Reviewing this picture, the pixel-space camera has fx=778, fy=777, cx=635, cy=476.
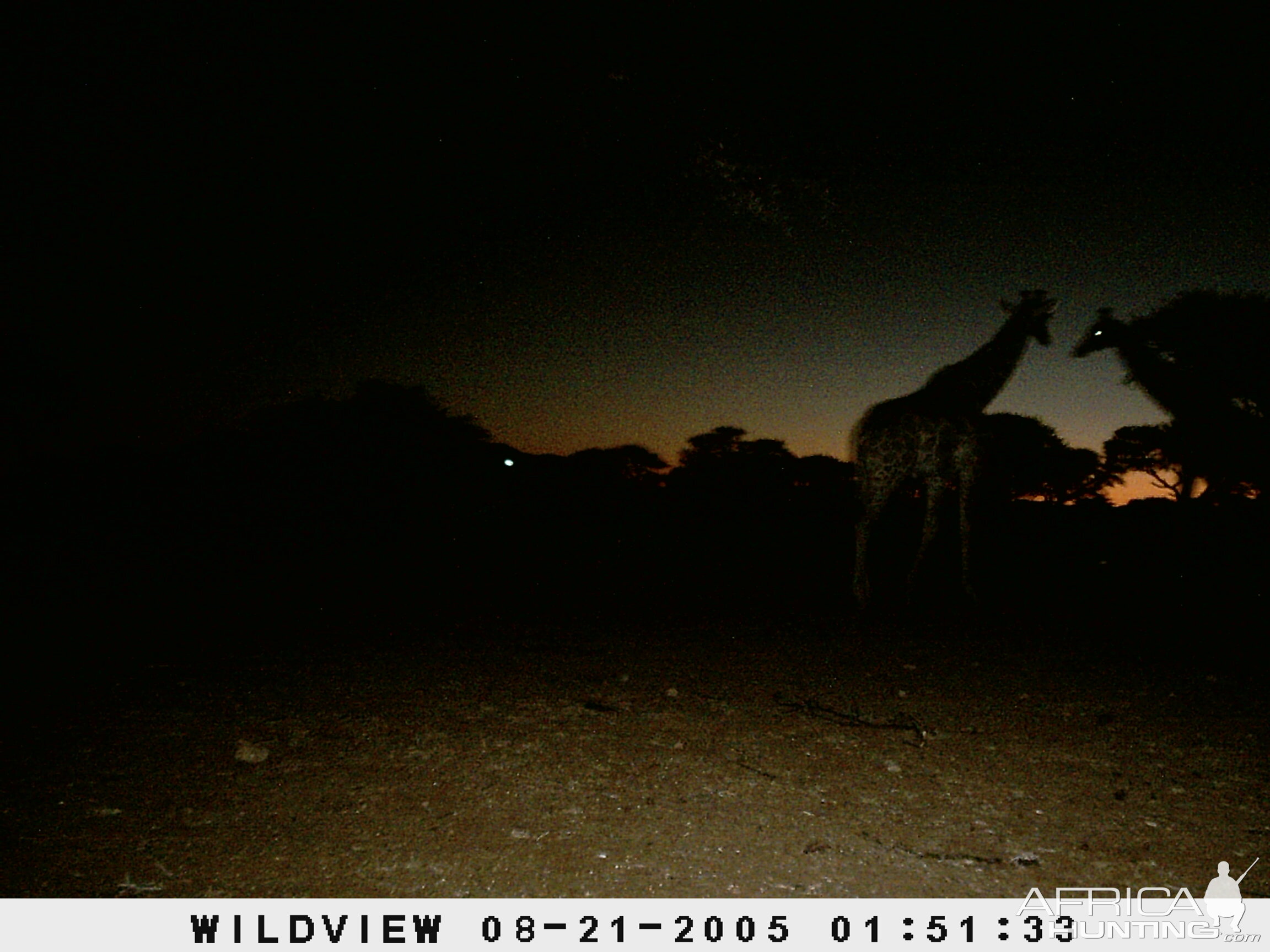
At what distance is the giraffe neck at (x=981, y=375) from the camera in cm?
827

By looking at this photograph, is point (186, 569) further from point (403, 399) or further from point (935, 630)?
point (403, 399)

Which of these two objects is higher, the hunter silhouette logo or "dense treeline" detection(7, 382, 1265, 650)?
"dense treeline" detection(7, 382, 1265, 650)

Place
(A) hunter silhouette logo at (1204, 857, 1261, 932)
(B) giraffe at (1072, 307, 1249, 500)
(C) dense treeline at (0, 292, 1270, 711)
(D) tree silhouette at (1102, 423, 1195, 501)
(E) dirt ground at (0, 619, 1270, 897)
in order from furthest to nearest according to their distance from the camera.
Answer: (D) tree silhouette at (1102, 423, 1195, 501), (B) giraffe at (1072, 307, 1249, 500), (C) dense treeline at (0, 292, 1270, 711), (E) dirt ground at (0, 619, 1270, 897), (A) hunter silhouette logo at (1204, 857, 1261, 932)

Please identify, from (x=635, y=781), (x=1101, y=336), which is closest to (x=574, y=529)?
(x=1101, y=336)

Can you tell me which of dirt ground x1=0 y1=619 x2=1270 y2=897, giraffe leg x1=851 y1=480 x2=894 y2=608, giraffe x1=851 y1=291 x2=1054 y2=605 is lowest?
dirt ground x1=0 y1=619 x2=1270 y2=897

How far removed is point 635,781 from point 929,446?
224 inches

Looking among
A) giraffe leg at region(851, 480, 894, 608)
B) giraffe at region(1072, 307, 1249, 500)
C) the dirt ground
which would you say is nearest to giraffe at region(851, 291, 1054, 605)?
giraffe leg at region(851, 480, 894, 608)

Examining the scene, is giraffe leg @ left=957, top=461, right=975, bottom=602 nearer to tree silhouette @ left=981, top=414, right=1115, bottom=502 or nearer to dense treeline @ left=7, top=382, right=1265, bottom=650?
dense treeline @ left=7, top=382, right=1265, bottom=650

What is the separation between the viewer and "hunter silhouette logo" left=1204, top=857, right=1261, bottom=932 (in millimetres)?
2355

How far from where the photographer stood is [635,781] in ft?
10.7

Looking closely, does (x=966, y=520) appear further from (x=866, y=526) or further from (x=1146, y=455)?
(x=1146, y=455)
